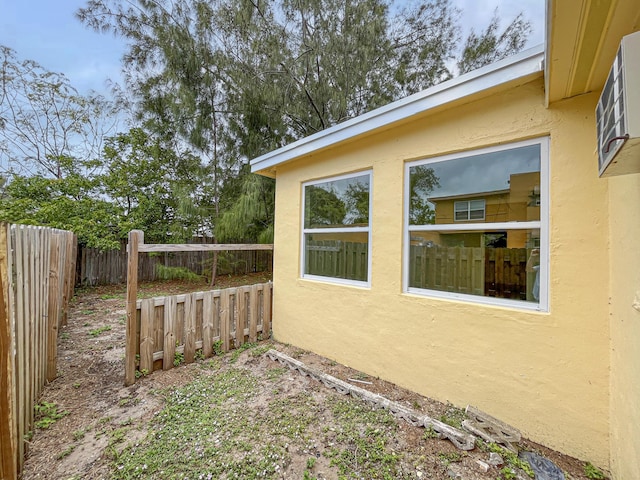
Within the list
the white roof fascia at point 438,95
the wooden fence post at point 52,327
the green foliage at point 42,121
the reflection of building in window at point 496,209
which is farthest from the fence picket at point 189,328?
Result: the green foliage at point 42,121

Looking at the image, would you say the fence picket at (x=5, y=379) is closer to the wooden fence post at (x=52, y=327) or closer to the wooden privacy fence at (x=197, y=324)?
the wooden privacy fence at (x=197, y=324)

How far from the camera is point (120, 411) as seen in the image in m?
2.59

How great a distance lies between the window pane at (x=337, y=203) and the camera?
3.47 metres

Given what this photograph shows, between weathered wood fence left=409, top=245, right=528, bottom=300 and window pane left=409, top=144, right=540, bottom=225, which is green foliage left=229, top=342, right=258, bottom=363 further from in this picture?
window pane left=409, top=144, right=540, bottom=225

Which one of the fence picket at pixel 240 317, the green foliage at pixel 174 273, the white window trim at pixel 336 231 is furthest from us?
the green foliage at pixel 174 273

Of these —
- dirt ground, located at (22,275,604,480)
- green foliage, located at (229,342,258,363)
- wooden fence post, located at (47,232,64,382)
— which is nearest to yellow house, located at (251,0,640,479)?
dirt ground, located at (22,275,604,480)

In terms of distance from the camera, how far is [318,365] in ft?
11.5

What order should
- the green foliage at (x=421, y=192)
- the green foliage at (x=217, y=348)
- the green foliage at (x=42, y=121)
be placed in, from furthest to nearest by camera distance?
the green foliage at (x=42, y=121) < the green foliage at (x=217, y=348) < the green foliage at (x=421, y=192)

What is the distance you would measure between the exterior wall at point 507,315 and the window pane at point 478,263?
0.52ft

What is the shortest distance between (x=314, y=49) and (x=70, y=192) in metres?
8.77

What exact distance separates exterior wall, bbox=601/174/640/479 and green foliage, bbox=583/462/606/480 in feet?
0.37

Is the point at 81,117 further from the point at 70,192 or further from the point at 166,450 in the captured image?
the point at 166,450

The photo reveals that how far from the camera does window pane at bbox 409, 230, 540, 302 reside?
2.31m

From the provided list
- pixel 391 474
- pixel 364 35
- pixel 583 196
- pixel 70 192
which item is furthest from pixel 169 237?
pixel 583 196
